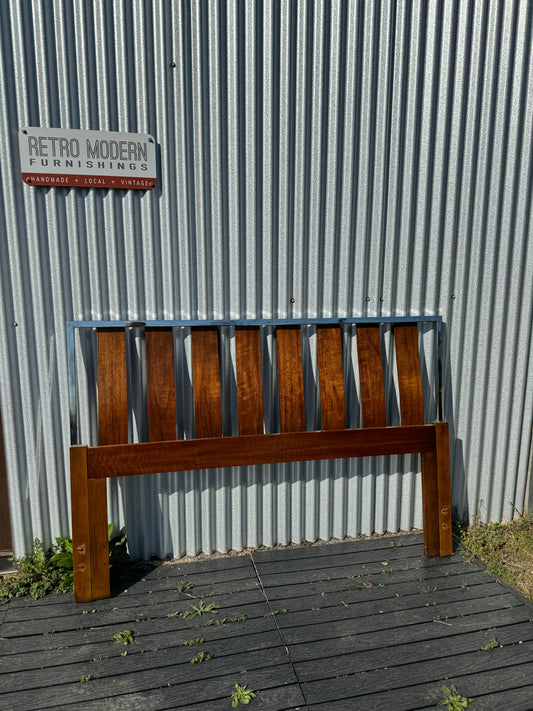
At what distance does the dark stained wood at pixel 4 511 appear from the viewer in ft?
11.4

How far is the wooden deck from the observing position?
249 centimetres

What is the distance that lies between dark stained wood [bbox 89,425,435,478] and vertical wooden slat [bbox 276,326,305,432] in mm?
119

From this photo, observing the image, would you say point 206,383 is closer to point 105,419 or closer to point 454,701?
point 105,419

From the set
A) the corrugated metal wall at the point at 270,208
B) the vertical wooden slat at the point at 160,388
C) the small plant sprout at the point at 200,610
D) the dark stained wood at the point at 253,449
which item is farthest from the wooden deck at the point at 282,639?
the vertical wooden slat at the point at 160,388

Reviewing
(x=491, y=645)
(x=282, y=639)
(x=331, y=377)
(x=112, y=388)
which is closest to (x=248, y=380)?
(x=331, y=377)

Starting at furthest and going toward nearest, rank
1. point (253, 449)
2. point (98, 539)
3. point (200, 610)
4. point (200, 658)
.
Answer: point (253, 449) → point (98, 539) → point (200, 610) → point (200, 658)

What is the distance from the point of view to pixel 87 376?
3453 mm

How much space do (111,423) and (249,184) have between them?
1880mm

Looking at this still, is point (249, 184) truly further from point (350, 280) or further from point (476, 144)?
point (476, 144)

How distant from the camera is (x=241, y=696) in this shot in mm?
2459

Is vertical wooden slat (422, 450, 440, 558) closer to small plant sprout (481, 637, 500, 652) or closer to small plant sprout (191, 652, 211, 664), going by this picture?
small plant sprout (481, 637, 500, 652)

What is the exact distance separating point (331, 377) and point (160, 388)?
3.98 ft

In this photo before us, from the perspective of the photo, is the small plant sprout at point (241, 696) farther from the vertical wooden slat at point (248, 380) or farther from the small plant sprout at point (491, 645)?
the vertical wooden slat at point (248, 380)

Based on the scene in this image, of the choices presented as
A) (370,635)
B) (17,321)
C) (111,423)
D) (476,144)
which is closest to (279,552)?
(370,635)
